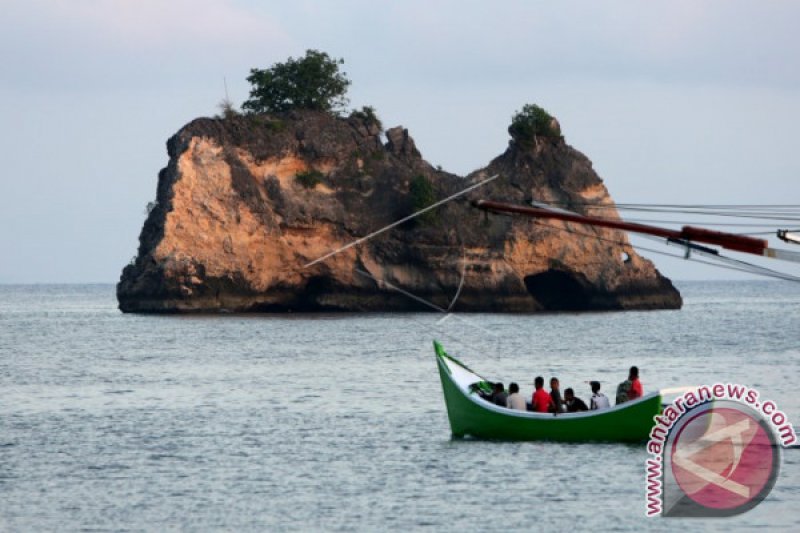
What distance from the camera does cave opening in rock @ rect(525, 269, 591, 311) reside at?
84.8m

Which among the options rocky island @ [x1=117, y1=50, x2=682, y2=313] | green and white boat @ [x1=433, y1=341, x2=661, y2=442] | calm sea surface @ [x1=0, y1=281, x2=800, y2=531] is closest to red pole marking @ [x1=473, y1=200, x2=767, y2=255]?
calm sea surface @ [x1=0, y1=281, x2=800, y2=531]

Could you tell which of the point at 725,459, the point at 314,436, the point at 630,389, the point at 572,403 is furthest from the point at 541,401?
the point at 314,436

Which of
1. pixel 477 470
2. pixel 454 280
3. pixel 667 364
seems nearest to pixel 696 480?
pixel 477 470

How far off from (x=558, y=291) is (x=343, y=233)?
15365mm

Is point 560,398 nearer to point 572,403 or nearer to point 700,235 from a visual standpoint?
point 572,403

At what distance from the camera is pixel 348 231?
263 feet

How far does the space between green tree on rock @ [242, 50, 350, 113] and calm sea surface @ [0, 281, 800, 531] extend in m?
28.2

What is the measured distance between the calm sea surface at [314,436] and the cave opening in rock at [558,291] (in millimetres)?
21757

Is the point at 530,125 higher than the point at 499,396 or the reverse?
higher

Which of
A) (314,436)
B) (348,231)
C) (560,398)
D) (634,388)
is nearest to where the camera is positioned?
(634,388)

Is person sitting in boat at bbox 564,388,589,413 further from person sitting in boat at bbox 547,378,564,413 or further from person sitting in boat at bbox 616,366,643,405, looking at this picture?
person sitting in boat at bbox 616,366,643,405

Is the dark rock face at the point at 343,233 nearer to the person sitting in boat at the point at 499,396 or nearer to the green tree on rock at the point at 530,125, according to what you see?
the green tree on rock at the point at 530,125

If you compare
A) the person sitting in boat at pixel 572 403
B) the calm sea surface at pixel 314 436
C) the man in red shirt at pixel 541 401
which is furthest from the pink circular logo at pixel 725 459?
the man in red shirt at pixel 541 401

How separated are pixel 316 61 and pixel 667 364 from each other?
4606 cm
